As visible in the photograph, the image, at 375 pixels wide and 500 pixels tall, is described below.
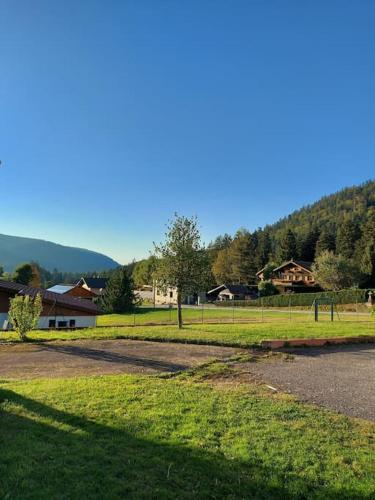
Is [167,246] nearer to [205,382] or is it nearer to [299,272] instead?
[205,382]

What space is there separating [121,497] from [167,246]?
18.7 meters

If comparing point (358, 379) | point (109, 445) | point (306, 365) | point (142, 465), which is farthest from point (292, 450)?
point (306, 365)

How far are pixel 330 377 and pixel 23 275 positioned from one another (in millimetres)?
82797

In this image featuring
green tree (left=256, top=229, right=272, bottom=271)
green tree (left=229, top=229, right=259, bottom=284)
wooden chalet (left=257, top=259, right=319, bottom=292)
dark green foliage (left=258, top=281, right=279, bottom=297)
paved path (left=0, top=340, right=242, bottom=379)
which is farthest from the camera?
green tree (left=256, top=229, right=272, bottom=271)

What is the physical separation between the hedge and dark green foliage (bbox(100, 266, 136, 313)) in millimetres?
15604

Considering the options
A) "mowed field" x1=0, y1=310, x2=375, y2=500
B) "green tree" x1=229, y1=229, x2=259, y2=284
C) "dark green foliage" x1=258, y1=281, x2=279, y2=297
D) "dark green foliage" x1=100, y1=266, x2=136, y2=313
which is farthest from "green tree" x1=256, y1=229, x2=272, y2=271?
"mowed field" x1=0, y1=310, x2=375, y2=500

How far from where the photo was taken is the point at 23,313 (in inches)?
618

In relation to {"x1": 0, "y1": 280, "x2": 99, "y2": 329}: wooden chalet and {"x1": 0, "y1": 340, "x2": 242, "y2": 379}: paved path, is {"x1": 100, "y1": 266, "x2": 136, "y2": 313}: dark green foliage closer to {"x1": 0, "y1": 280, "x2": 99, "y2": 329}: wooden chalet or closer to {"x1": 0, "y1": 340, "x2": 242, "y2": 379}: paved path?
{"x1": 0, "y1": 280, "x2": 99, "y2": 329}: wooden chalet

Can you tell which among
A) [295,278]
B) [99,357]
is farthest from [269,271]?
[99,357]

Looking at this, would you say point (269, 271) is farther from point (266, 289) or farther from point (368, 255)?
point (368, 255)

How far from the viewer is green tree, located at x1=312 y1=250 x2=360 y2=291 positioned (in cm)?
6756

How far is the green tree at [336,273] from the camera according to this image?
67.6 meters

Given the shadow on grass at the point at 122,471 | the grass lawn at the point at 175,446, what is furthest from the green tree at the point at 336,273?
the shadow on grass at the point at 122,471

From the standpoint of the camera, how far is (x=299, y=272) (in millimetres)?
87625
